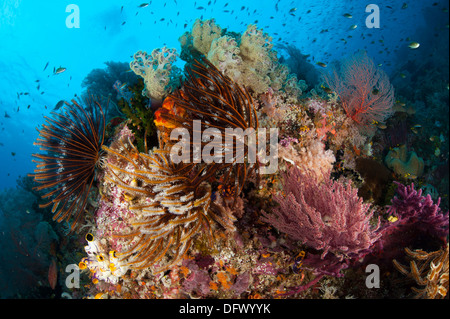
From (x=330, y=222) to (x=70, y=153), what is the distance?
4.62 meters

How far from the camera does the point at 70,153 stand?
4.14m

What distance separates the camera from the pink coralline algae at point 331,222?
3.00 meters

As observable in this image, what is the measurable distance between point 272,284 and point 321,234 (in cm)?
126

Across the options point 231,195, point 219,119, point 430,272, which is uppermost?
point 219,119

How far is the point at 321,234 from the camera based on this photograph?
303 cm

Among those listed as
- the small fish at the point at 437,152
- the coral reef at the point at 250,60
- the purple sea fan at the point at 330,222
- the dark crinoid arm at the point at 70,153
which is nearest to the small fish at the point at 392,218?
the purple sea fan at the point at 330,222

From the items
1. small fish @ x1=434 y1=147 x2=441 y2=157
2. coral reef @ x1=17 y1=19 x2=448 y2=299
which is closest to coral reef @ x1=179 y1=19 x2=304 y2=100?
coral reef @ x1=17 y1=19 x2=448 y2=299

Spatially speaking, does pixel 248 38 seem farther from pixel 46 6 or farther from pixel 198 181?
pixel 46 6

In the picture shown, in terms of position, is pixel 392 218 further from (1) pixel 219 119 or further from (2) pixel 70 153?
(2) pixel 70 153

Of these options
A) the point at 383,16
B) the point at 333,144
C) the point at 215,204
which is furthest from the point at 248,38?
the point at 383,16

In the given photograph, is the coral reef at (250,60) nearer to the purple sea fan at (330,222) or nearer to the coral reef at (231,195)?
the coral reef at (231,195)

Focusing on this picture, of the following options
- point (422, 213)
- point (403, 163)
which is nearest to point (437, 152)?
point (403, 163)

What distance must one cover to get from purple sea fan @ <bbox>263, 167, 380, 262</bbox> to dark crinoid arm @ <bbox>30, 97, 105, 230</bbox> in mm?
3547

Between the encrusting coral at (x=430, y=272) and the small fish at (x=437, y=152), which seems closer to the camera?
the encrusting coral at (x=430, y=272)
